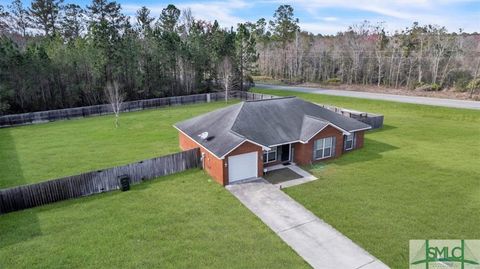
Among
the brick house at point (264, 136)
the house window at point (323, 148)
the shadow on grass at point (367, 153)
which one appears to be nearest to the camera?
the brick house at point (264, 136)

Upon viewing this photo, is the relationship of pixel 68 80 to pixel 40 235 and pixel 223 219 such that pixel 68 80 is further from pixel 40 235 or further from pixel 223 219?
pixel 223 219

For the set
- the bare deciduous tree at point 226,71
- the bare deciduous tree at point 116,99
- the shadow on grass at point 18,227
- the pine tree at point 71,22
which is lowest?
the shadow on grass at point 18,227

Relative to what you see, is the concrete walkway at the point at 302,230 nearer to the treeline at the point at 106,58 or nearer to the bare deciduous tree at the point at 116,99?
the bare deciduous tree at the point at 116,99

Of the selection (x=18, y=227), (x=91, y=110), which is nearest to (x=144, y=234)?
(x=18, y=227)

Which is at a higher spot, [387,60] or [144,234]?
[387,60]

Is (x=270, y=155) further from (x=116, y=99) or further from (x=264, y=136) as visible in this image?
(x=116, y=99)

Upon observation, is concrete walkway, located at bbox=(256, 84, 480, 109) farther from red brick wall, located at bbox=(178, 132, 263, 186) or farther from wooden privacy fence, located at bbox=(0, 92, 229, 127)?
red brick wall, located at bbox=(178, 132, 263, 186)

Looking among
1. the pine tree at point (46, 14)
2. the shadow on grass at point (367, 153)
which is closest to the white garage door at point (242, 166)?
the shadow on grass at point (367, 153)
